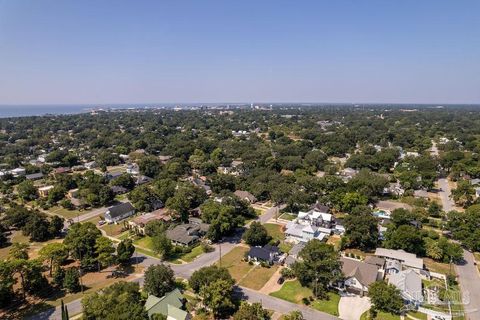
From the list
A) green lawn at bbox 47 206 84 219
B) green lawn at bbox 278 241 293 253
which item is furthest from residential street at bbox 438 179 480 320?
green lawn at bbox 47 206 84 219

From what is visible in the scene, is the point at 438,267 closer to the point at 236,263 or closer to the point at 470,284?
the point at 470,284

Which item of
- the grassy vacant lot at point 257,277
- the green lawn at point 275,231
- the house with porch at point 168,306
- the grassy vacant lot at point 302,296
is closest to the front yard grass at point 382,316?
the grassy vacant lot at point 302,296

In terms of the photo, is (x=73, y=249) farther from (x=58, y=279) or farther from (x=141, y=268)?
(x=141, y=268)

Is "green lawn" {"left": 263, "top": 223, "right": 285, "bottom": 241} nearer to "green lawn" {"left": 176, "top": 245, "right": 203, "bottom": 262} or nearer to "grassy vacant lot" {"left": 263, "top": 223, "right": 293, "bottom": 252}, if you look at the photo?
"grassy vacant lot" {"left": 263, "top": 223, "right": 293, "bottom": 252}

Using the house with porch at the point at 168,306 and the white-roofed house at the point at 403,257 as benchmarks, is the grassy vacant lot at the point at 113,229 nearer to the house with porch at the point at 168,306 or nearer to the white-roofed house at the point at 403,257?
the house with porch at the point at 168,306

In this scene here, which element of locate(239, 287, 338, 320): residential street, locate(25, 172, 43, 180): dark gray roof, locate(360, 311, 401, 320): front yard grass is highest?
locate(25, 172, 43, 180): dark gray roof

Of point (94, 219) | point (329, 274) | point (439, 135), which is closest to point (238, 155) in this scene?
point (94, 219)

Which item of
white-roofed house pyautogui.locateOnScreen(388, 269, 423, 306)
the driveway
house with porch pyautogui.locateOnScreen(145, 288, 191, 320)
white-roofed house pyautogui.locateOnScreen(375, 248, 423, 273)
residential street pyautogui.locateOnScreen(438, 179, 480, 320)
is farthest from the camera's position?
white-roofed house pyautogui.locateOnScreen(375, 248, 423, 273)
